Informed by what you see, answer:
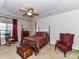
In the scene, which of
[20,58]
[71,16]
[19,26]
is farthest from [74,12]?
[19,26]

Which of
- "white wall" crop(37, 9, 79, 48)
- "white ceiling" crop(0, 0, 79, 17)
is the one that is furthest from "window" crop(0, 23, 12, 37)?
"white wall" crop(37, 9, 79, 48)

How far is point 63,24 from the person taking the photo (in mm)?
6117

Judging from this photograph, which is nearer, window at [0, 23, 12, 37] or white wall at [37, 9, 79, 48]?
white wall at [37, 9, 79, 48]

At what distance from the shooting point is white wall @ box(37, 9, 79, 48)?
5.16 metres

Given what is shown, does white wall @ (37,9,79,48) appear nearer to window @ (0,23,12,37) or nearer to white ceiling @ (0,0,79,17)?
white ceiling @ (0,0,79,17)

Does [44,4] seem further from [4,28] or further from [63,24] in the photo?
[4,28]

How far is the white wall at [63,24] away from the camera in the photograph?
5.16 meters

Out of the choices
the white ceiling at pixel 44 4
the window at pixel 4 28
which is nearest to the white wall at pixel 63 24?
the white ceiling at pixel 44 4

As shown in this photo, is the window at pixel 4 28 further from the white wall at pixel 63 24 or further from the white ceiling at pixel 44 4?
the white wall at pixel 63 24

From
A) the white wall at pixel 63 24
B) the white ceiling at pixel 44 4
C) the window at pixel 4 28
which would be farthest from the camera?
the window at pixel 4 28

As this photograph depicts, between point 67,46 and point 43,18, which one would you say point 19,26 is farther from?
point 67,46

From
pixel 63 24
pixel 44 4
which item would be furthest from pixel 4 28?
pixel 63 24

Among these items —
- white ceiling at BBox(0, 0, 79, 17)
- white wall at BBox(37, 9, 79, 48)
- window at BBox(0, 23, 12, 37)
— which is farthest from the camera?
window at BBox(0, 23, 12, 37)

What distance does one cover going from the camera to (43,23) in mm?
8156
